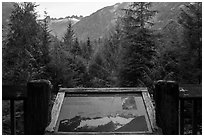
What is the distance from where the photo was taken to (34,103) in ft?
8.56

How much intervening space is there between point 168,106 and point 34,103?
1.18 m

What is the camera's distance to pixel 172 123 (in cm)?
263

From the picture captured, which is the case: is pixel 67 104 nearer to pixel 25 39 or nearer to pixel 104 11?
pixel 25 39

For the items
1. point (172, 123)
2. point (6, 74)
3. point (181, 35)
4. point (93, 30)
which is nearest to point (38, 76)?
point (6, 74)

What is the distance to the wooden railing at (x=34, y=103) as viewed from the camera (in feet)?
8.55

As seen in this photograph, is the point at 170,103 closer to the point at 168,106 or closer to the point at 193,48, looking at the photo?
the point at 168,106

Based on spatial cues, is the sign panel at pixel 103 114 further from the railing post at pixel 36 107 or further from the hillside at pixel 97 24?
the hillside at pixel 97 24

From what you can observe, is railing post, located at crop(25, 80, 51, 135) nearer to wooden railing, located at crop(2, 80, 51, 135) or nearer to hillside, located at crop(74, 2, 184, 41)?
wooden railing, located at crop(2, 80, 51, 135)

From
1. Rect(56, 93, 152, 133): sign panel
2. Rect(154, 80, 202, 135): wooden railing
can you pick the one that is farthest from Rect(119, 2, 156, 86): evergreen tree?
Rect(154, 80, 202, 135): wooden railing

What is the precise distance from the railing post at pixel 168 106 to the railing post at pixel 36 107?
3.40ft

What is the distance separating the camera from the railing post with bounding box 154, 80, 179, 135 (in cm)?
259

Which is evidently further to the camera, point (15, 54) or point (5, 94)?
point (15, 54)

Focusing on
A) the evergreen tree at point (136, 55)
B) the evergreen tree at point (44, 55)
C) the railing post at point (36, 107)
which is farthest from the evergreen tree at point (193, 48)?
the railing post at point (36, 107)

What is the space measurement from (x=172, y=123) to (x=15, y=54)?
1134cm
